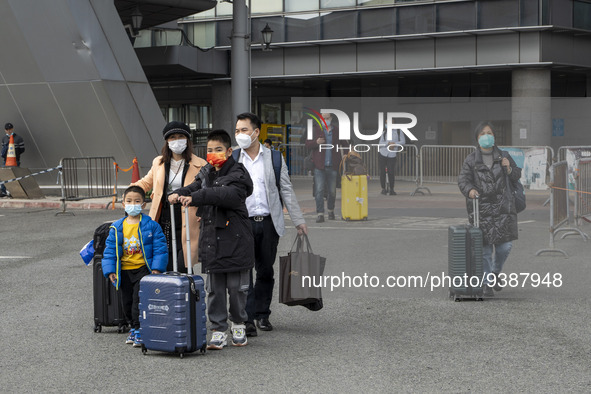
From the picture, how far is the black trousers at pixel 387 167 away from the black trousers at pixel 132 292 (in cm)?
341

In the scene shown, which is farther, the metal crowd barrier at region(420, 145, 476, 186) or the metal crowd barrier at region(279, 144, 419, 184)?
the metal crowd barrier at region(420, 145, 476, 186)

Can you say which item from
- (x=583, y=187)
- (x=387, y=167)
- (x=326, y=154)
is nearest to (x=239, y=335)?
(x=326, y=154)

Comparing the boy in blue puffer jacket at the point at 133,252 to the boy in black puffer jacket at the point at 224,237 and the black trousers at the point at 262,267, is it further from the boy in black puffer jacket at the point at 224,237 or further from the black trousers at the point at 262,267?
the black trousers at the point at 262,267

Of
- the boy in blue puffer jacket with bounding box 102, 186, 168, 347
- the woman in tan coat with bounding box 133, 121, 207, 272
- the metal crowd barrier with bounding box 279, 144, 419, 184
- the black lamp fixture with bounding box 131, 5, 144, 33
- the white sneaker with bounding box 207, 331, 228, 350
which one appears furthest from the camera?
the black lamp fixture with bounding box 131, 5, 144, 33

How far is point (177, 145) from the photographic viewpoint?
7.79 m

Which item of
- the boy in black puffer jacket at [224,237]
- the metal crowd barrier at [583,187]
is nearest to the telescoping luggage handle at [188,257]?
the boy in black puffer jacket at [224,237]

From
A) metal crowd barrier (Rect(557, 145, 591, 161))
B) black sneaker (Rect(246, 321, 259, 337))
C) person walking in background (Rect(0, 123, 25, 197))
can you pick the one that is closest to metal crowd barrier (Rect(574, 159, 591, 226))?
metal crowd barrier (Rect(557, 145, 591, 161))

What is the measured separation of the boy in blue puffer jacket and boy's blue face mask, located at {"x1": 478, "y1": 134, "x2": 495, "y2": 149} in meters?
3.66

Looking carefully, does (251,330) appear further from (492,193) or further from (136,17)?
(136,17)

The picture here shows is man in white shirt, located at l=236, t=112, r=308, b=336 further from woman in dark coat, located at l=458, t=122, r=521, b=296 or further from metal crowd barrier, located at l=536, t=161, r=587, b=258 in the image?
metal crowd barrier, located at l=536, t=161, r=587, b=258

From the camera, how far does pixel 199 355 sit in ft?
22.7

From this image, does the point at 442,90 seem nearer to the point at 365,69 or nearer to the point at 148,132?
the point at 365,69

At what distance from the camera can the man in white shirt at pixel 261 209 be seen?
762 cm

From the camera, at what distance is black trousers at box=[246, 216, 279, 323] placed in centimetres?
764
